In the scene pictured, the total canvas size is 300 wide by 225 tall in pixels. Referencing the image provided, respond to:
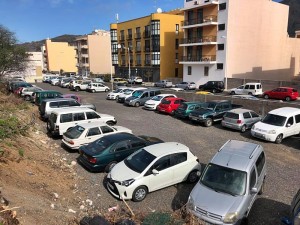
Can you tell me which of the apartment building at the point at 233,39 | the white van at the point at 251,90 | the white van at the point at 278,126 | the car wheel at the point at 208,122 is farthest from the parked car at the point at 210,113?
the apartment building at the point at 233,39

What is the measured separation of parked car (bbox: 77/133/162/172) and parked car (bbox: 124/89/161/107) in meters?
14.7

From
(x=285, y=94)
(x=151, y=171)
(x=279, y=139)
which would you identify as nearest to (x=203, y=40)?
(x=285, y=94)

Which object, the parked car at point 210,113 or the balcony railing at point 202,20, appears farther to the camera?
Answer: the balcony railing at point 202,20

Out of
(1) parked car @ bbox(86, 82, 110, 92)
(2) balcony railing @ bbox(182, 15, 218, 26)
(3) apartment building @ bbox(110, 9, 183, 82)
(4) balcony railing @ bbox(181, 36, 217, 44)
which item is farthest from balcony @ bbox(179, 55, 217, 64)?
(1) parked car @ bbox(86, 82, 110, 92)

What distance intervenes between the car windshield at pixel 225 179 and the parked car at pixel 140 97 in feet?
61.1

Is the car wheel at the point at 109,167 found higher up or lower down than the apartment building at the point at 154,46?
lower down

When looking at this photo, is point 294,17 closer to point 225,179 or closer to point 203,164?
point 203,164

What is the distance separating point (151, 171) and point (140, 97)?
1803cm

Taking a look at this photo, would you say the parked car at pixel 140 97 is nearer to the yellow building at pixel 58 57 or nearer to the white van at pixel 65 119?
the white van at pixel 65 119

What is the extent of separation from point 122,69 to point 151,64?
13.1 m

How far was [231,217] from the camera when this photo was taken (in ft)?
23.8

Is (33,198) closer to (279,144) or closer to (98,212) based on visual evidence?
(98,212)

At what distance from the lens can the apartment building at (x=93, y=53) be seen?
83.4 m

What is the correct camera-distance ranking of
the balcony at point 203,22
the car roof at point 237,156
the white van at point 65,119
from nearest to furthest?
the car roof at point 237,156
the white van at point 65,119
the balcony at point 203,22
